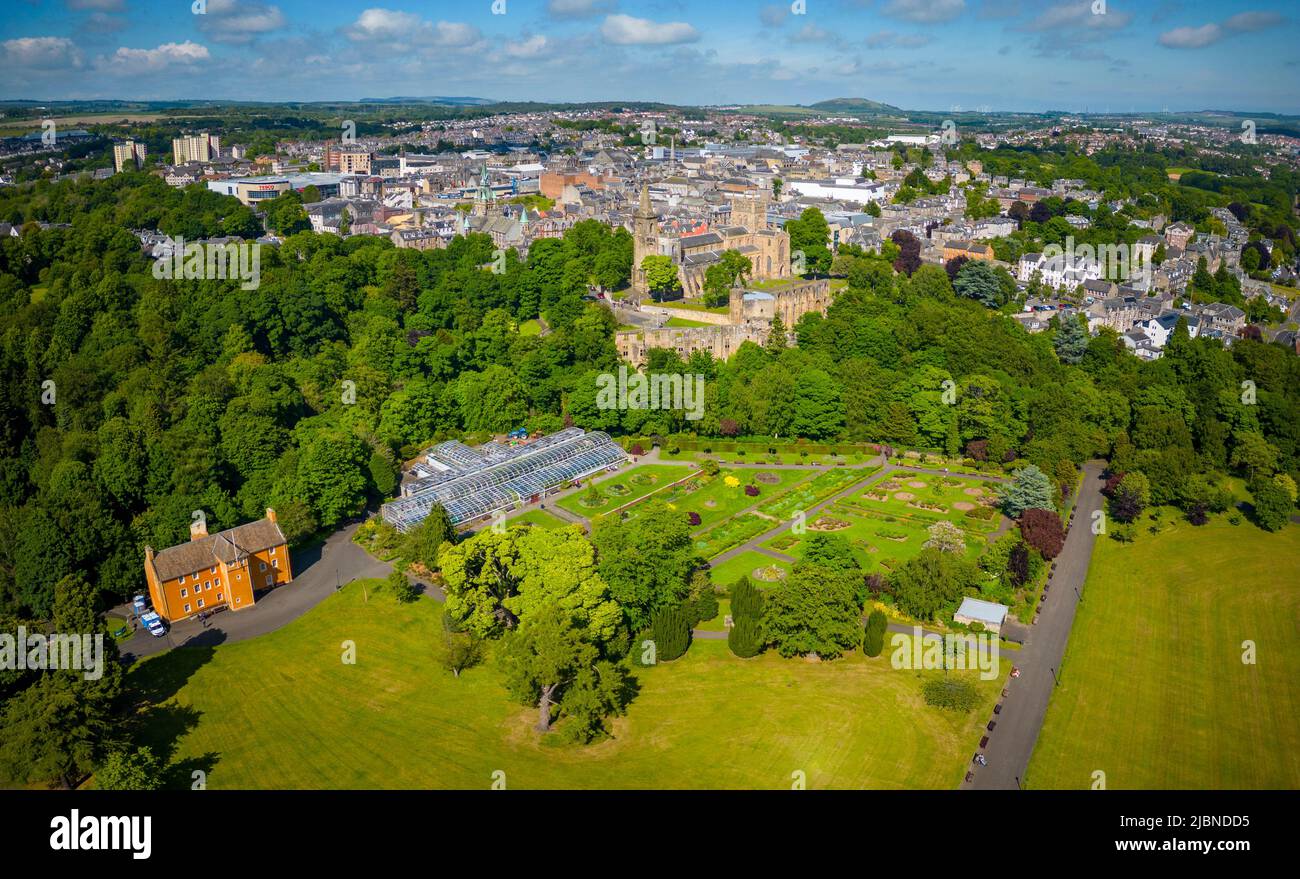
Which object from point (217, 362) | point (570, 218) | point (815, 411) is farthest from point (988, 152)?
point (217, 362)

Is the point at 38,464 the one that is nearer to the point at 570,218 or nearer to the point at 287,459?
the point at 287,459

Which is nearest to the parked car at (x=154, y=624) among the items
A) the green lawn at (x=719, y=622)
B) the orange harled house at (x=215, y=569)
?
the orange harled house at (x=215, y=569)

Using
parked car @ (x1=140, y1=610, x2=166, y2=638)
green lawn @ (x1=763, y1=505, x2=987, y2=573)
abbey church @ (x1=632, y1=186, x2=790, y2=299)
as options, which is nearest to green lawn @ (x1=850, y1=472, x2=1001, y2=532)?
green lawn @ (x1=763, y1=505, x2=987, y2=573)

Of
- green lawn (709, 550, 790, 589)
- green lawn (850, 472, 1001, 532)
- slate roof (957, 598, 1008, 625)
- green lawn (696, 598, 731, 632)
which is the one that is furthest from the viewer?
green lawn (850, 472, 1001, 532)

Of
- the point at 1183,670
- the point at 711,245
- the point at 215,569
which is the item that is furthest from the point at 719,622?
the point at 711,245

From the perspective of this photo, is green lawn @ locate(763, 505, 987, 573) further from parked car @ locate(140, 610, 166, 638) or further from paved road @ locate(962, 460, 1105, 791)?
parked car @ locate(140, 610, 166, 638)
